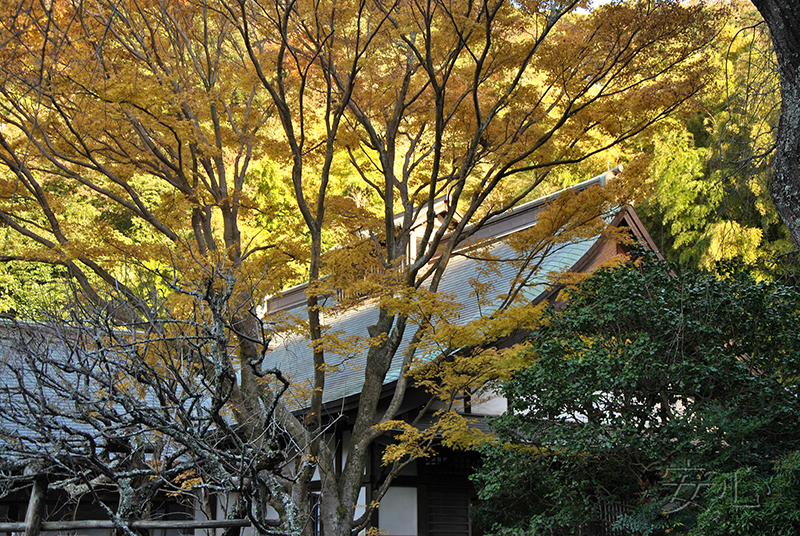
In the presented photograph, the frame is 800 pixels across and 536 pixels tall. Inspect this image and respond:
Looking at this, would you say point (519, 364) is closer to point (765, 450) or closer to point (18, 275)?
point (765, 450)

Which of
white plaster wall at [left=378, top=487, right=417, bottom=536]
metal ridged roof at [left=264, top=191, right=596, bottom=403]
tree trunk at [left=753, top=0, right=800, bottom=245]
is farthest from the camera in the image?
metal ridged roof at [left=264, top=191, right=596, bottom=403]

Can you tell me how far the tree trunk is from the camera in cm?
438

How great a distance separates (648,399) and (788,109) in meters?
3.47

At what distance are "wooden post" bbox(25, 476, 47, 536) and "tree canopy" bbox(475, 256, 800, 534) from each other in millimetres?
4531

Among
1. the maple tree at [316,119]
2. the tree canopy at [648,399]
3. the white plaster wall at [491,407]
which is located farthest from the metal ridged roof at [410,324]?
the tree canopy at [648,399]

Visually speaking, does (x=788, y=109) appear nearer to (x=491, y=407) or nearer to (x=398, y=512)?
(x=491, y=407)

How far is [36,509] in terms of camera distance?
4316 millimetres

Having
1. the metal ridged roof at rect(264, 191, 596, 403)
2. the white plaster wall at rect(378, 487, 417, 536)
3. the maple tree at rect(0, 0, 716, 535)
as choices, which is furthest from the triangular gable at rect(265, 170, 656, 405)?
the white plaster wall at rect(378, 487, 417, 536)

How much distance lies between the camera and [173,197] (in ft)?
32.9

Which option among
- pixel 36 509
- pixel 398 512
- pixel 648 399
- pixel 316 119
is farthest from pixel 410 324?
pixel 36 509

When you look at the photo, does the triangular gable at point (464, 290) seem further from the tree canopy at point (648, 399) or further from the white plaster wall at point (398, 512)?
the tree canopy at point (648, 399)

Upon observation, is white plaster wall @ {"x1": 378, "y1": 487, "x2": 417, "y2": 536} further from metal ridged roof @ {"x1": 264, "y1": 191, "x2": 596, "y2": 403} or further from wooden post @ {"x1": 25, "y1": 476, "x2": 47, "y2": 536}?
wooden post @ {"x1": 25, "y1": 476, "x2": 47, "y2": 536}

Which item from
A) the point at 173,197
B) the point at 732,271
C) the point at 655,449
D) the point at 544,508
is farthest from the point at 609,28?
the point at 173,197

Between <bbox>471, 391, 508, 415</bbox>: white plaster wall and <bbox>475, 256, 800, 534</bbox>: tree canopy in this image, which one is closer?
<bbox>475, 256, 800, 534</bbox>: tree canopy
